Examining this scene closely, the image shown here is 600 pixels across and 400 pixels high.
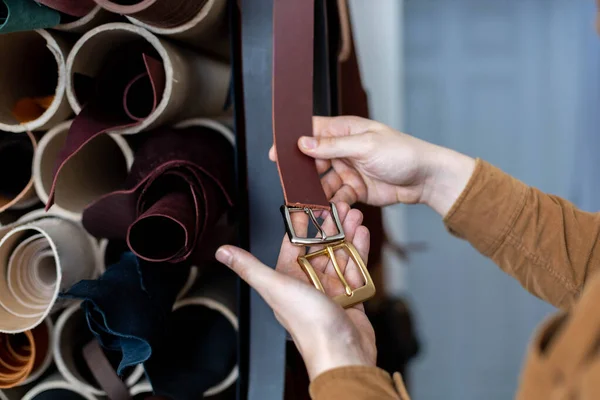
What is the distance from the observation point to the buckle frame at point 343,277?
0.48m

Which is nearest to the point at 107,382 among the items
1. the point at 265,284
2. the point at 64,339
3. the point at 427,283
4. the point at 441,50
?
the point at 64,339

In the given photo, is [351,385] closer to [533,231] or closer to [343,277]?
[343,277]

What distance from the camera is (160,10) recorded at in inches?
17.7

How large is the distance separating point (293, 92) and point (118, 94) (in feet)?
0.61

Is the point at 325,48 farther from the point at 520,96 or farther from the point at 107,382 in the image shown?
the point at 520,96

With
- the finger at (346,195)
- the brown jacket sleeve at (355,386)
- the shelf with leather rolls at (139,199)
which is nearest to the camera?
the brown jacket sleeve at (355,386)

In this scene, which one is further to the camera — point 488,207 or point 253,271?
point 488,207

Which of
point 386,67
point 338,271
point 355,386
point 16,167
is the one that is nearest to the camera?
point 355,386

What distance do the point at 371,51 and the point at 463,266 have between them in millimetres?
546

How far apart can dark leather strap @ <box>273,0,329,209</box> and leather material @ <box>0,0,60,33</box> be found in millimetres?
212

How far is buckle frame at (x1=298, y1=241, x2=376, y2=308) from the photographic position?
0.48m

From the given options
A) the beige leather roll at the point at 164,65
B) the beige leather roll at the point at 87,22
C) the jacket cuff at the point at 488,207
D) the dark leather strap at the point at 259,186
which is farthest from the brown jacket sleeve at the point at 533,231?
the beige leather roll at the point at 87,22

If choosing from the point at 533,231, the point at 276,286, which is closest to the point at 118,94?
the point at 276,286

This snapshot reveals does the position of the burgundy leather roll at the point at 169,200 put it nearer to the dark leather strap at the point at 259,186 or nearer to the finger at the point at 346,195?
the dark leather strap at the point at 259,186
